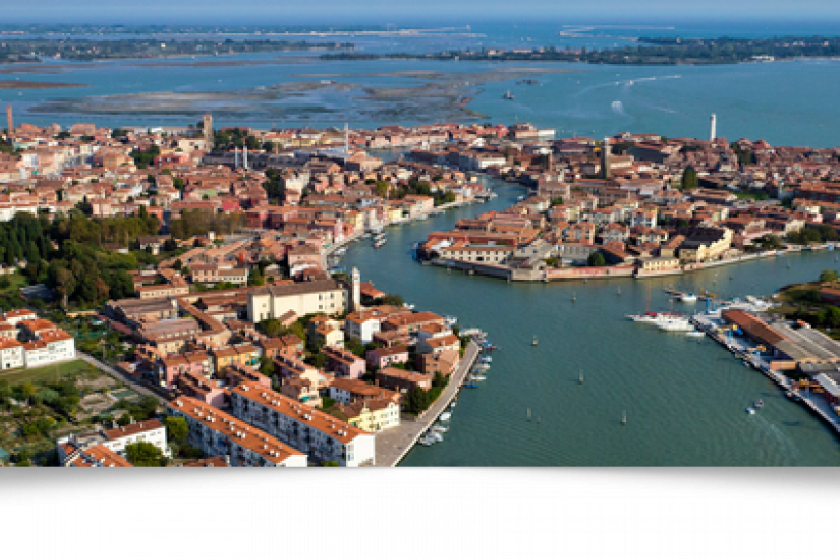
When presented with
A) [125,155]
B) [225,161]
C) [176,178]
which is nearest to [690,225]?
[176,178]

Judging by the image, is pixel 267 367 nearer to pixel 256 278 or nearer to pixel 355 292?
pixel 355 292

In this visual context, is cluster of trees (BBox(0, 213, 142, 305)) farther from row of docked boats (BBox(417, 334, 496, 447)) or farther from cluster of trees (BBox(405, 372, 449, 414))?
cluster of trees (BBox(405, 372, 449, 414))

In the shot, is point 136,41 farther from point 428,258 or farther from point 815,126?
point 428,258

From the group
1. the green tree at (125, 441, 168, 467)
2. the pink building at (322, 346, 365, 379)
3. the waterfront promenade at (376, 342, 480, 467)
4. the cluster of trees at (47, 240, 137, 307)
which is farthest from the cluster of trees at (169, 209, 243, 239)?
the green tree at (125, 441, 168, 467)

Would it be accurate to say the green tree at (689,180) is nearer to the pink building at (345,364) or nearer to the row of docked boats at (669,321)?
the row of docked boats at (669,321)

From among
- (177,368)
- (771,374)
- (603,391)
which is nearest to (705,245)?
(771,374)

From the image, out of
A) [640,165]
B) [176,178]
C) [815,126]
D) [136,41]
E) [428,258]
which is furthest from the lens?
[136,41]

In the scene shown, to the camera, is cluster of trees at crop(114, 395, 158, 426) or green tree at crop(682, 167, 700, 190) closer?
cluster of trees at crop(114, 395, 158, 426)
